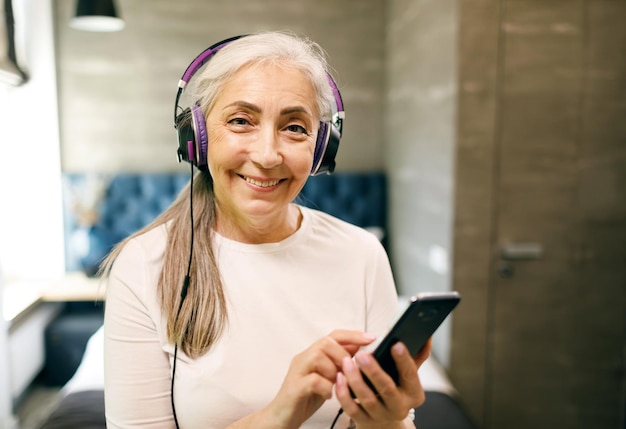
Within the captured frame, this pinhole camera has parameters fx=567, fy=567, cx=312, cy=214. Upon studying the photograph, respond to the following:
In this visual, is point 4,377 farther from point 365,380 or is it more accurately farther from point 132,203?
point 365,380

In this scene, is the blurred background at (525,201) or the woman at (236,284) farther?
the blurred background at (525,201)

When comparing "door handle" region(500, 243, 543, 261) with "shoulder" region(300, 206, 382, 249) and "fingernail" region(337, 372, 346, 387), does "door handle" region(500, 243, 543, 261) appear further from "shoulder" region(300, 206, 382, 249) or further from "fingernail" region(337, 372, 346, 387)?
"fingernail" region(337, 372, 346, 387)

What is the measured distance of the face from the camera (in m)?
0.96

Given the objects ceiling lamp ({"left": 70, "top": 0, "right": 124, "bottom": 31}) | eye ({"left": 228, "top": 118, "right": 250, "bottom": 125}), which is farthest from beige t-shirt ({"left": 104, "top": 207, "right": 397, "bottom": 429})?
ceiling lamp ({"left": 70, "top": 0, "right": 124, "bottom": 31})

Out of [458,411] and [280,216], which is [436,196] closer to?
[458,411]

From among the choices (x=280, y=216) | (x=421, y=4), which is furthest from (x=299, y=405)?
(x=421, y=4)

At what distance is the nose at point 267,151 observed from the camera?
0.94 m

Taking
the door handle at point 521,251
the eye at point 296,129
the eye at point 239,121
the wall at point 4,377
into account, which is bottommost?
the wall at point 4,377

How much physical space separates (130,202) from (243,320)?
2.81 meters

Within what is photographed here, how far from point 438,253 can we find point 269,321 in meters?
1.81

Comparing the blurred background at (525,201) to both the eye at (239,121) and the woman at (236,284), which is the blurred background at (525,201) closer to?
the woman at (236,284)

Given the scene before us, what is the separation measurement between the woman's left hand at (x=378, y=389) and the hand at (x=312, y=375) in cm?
2

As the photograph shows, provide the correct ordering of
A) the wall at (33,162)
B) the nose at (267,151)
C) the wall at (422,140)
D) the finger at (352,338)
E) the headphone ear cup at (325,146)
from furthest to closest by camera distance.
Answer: the wall at (33,162) → the wall at (422,140) → the headphone ear cup at (325,146) → the nose at (267,151) → the finger at (352,338)

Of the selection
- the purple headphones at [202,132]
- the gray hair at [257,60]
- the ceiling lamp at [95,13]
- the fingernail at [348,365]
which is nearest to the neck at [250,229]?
the purple headphones at [202,132]
